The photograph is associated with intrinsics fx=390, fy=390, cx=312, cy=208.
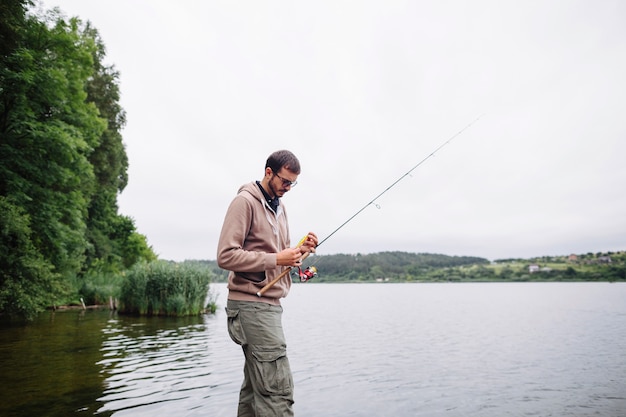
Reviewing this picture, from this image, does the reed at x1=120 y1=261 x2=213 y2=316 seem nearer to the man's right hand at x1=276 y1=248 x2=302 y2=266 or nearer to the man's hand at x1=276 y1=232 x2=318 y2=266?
the man's hand at x1=276 y1=232 x2=318 y2=266

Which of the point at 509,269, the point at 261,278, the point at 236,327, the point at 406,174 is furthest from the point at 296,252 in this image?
the point at 509,269

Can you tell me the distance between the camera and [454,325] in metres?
18.6

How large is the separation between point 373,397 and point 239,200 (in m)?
5.14

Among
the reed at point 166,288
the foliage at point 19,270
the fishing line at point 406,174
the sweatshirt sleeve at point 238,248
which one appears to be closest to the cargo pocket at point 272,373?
the sweatshirt sleeve at point 238,248

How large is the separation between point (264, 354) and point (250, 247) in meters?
0.73

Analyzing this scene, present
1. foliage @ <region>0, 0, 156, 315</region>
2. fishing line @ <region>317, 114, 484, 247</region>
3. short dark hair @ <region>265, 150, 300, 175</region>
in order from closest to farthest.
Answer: short dark hair @ <region>265, 150, 300, 175</region> → fishing line @ <region>317, 114, 484, 247</region> → foliage @ <region>0, 0, 156, 315</region>

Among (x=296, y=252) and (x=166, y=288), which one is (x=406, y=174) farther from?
(x=166, y=288)

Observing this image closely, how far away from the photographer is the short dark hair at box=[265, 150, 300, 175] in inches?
113

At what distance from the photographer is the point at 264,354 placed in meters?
2.57

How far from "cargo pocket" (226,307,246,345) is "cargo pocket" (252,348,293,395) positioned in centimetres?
14

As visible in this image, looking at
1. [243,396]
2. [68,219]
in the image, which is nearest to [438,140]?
[243,396]

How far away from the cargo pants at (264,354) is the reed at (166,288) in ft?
51.4

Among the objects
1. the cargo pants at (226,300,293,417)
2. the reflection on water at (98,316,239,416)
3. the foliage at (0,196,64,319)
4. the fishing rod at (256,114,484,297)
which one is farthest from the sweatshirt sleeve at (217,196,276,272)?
the foliage at (0,196,64,319)

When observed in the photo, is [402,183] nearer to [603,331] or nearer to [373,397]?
[373,397]
